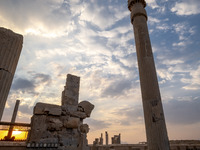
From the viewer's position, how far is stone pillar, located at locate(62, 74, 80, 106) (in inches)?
193

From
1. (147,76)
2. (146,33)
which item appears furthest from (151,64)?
(146,33)

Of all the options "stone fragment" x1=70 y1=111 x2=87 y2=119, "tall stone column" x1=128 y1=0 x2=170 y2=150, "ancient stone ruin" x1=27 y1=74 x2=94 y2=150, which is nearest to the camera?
"ancient stone ruin" x1=27 y1=74 x2=94 y2=150

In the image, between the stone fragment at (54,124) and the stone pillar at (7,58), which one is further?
the stone fragment at (54,124)

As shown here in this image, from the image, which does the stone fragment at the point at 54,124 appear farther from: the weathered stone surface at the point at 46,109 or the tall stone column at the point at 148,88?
the tall stone column at the point at 148,88

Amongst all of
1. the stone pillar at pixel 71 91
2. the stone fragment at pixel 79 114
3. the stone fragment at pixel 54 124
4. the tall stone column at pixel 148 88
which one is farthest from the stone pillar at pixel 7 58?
the tall stone column at pixel 148 88

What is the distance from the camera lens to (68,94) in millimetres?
4980

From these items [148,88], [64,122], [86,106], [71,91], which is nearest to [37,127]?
[64,122]

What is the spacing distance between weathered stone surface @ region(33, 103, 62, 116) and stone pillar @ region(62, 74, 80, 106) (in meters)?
0.38

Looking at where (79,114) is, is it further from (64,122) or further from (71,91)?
(71,91)

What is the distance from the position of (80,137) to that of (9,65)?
10.7ft

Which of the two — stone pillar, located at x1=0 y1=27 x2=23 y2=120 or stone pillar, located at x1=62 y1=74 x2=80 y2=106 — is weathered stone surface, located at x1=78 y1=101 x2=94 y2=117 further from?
stone pillar, located at x1=0 y1=27 x2=23 y2=120

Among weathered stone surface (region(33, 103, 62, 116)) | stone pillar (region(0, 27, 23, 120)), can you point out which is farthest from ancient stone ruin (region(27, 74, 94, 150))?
stone pillar (region(0, 27, 23, 120))

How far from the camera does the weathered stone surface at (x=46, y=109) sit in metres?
4.22

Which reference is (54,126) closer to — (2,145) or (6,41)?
(2,145)
